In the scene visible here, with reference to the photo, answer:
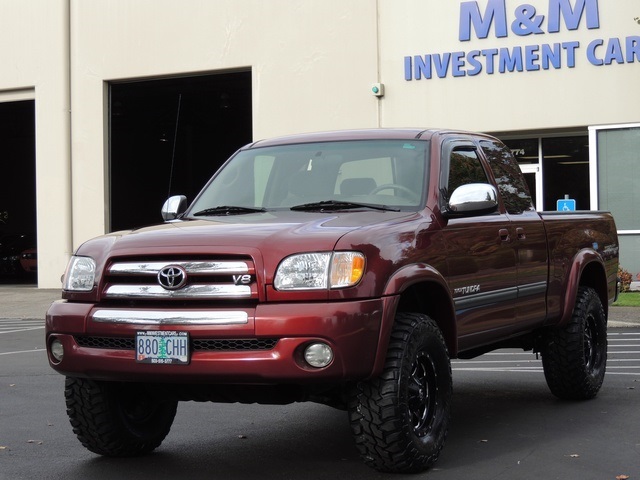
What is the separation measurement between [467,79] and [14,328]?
10178mm

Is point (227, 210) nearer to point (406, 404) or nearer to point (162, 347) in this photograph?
point (162, 347)

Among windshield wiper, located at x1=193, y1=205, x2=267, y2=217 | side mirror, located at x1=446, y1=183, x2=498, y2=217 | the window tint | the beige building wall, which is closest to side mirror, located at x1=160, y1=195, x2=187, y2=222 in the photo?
windshield wiper, located at x1=193, y1=205, x2=267, y2=217

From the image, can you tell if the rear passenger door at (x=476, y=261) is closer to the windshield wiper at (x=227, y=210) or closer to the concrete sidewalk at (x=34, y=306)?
the windshield wiper at (x=227, y=210)

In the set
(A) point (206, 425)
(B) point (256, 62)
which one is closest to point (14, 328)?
(B) point (256, 62)

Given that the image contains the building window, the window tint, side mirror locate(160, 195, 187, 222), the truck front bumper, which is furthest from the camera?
the building window

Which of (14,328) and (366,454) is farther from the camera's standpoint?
(14,328)

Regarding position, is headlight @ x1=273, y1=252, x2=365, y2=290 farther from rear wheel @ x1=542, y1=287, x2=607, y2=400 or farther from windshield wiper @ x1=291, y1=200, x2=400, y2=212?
rear wheel @ x1=542, y1=287, x2=607, y2=400

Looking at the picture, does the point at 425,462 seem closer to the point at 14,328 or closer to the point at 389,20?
the point at 14,328

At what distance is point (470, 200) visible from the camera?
656cm

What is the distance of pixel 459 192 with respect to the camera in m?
6.60

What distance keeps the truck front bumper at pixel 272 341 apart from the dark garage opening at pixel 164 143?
31047 millimetres

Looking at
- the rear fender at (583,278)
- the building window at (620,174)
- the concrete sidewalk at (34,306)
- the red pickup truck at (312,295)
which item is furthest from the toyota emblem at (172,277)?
the building window at (620,174)

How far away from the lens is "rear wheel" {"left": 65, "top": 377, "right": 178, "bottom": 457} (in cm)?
630

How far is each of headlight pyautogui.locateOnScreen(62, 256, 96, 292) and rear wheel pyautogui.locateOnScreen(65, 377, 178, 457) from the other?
0.57m
